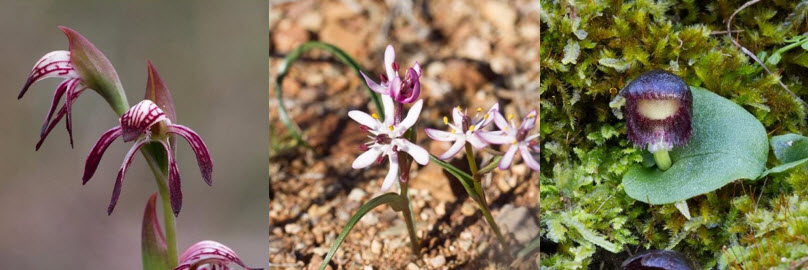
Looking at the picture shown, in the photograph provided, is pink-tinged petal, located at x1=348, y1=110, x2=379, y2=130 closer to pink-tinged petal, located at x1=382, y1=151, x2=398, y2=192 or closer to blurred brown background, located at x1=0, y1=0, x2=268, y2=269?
pink-tinged petal, located at x1=382, y1=151, x2=398, y2=192

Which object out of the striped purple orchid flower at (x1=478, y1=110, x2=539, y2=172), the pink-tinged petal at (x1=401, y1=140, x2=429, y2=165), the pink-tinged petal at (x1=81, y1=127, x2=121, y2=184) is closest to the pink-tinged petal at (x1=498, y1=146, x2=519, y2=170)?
the striped purple orchid flower at (x1=478, y1=110, x2=539, y2=172)

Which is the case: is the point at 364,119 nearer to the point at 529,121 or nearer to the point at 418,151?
the point at 418,151

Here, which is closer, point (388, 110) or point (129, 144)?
point (388, 110)

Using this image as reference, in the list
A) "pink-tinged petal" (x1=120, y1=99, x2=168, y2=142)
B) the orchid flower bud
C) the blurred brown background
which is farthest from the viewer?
the blurred brown background

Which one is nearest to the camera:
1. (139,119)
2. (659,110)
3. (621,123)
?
(139,119)

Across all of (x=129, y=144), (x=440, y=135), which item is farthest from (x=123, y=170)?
(x=440, y=135)

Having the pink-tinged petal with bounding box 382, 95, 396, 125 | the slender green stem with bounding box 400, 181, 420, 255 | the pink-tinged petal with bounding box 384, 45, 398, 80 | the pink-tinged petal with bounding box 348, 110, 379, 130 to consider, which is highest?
the pink-tinged petal with bounding box 384, 45, 398, 80

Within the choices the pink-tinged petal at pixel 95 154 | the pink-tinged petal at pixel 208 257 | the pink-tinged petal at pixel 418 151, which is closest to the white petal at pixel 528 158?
the pink-tinged petal at pixel 418 151
